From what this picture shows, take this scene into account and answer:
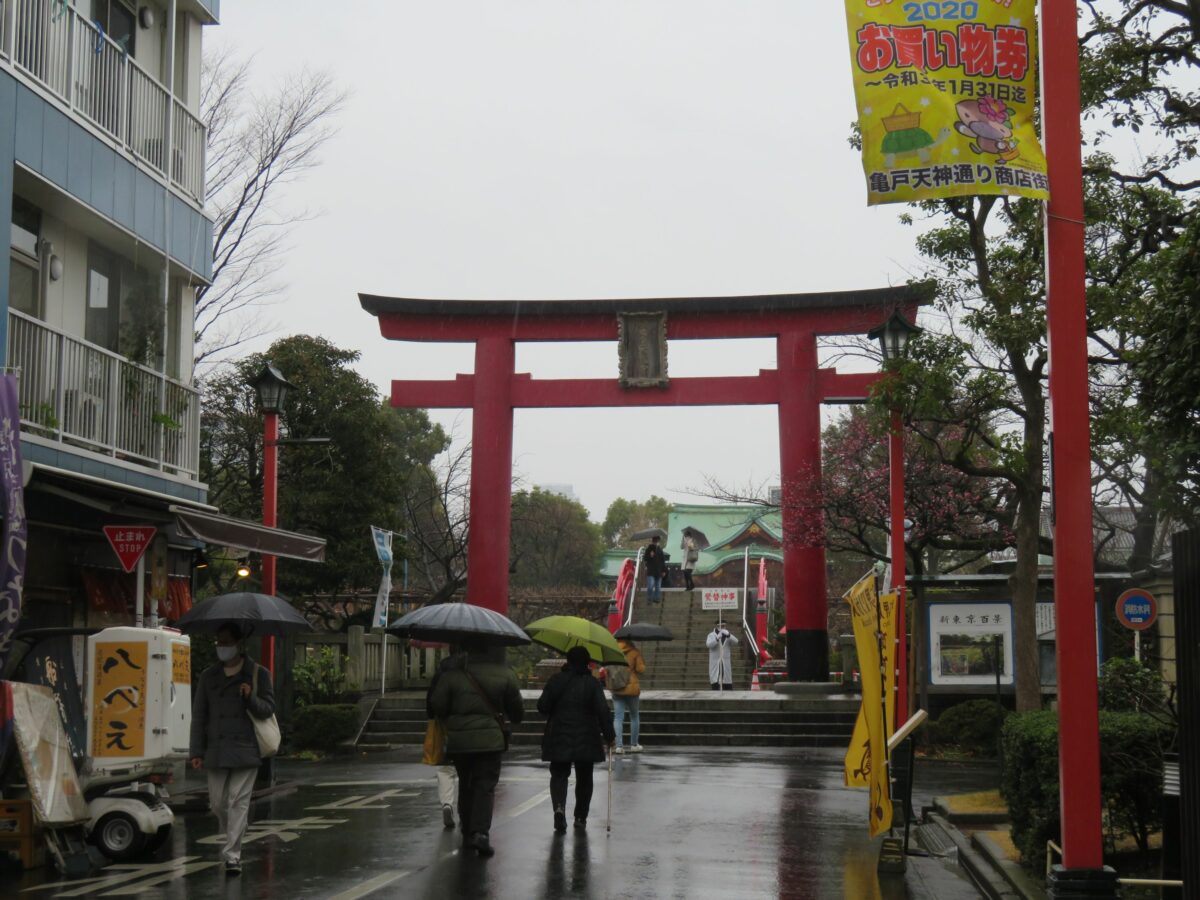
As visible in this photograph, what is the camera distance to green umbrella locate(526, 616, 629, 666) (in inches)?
525

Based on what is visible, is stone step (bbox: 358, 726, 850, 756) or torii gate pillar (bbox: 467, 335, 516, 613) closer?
stone step (bbox: 358, 726, 850, 756)

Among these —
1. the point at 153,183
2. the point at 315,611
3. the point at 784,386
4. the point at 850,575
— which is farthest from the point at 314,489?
the point at 850,575

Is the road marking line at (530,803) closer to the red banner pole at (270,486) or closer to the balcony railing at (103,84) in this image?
the red banner pole at (270,486)

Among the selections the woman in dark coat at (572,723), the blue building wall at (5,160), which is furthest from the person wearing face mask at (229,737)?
the blue building wall at (5,160)

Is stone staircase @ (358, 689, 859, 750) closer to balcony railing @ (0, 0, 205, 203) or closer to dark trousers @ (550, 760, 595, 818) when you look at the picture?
balcony railing @ (0, 0, 205, 203)

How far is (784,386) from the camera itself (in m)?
28.2

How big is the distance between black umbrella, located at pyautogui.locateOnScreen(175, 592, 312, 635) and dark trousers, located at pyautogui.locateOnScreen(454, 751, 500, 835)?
2573 mm

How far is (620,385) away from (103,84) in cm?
1419

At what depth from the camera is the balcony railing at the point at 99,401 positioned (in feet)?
44.8

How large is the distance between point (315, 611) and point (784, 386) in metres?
10.5

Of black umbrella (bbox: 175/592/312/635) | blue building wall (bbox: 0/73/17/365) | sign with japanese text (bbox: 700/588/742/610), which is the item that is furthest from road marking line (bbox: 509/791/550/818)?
sign with japanese text (bbox: 700/588/742/610)

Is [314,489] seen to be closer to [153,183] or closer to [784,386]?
[784,386]

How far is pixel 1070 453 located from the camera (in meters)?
7.81

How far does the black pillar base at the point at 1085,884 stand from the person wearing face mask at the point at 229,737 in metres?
5.68
